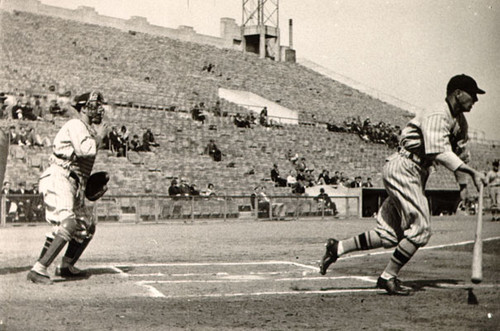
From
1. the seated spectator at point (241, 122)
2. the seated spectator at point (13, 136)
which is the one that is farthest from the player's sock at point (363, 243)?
the seated spectator at point (241, 122)

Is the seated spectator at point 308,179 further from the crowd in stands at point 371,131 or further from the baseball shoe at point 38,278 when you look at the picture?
the baseball shoe at point 38,278

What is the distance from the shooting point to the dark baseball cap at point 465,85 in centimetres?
721

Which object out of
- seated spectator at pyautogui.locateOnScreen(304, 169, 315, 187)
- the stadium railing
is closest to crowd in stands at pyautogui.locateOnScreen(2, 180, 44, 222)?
the stadium railing

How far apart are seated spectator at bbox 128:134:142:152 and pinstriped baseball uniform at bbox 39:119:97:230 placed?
776 inches

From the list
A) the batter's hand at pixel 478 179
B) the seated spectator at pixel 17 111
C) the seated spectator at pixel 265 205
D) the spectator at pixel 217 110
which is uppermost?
the spectator at pixel 217 110

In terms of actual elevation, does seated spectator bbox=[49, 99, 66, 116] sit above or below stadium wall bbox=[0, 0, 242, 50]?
below

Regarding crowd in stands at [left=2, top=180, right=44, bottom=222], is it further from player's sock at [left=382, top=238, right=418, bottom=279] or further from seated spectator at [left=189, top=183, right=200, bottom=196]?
player's sock at [left=382, top=238, right=418, bottom=279]

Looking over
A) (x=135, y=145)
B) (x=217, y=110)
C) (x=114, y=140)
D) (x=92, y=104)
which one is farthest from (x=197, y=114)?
(x=92, y=104)

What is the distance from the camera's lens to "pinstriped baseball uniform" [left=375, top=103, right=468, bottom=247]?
7.03 meters

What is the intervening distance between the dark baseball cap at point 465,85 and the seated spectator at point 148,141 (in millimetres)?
21918

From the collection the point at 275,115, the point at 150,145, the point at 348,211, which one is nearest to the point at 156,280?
the point at 348,211

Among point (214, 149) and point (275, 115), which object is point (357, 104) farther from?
point (214, 149)

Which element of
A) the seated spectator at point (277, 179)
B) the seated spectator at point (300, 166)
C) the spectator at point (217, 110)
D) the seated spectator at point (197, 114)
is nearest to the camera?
the seated spectator at point (277, 179)

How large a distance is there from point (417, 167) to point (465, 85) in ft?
2.91
